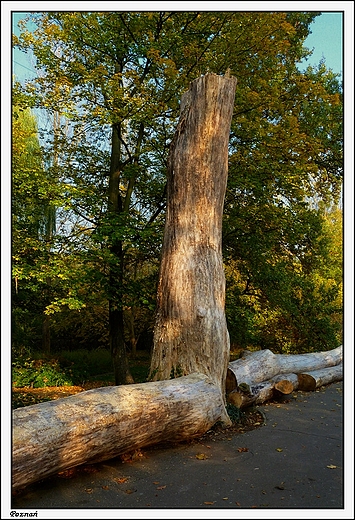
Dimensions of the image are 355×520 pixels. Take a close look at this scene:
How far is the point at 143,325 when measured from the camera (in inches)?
646

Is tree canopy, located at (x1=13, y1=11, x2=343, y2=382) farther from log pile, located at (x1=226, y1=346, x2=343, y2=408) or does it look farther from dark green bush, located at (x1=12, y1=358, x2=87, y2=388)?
log pile, located at (x1=226, y1=346, x2=343, y2=408)

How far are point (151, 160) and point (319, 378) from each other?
6.24m

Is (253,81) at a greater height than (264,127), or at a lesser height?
greater

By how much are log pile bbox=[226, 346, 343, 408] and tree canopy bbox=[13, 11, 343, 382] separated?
1.80 metres

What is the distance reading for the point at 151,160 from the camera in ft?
39.6

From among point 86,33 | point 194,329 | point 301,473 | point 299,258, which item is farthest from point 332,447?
point 86,33

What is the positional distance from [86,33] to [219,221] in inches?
Result: 223

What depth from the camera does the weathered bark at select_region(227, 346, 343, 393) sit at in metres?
8.55

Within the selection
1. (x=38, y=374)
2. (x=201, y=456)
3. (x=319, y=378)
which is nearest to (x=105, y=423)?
(x=201, y=456)

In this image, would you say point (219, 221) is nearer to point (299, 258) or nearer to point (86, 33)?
point (86, 33)

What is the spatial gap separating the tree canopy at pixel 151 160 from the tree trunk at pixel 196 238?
2453mm

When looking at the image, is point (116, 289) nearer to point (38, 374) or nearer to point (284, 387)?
point (38, 374)

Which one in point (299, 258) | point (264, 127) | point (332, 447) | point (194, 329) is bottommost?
point (332, 447)

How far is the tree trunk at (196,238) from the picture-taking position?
7289 millimetres
